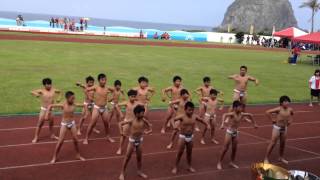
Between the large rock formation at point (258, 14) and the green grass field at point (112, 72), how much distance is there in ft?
419

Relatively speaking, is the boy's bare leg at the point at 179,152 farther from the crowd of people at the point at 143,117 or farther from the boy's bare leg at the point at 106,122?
the boy's bare leg at the point at 106,122

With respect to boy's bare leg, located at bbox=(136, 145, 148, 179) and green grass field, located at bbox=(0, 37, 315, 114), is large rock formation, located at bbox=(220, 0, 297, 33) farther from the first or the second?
boy's bare leg, located at bbox=(136, 145, 148, 179)

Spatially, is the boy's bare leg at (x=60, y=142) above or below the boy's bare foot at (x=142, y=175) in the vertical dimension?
above

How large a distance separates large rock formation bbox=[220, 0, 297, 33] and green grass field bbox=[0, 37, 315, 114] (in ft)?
419

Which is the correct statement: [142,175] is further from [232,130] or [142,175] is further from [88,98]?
[88,98]

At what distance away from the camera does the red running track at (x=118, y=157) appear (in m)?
9.37

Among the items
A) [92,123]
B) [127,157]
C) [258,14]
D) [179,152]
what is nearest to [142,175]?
[127,157]

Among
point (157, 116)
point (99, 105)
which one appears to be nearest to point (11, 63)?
point (157, 116)

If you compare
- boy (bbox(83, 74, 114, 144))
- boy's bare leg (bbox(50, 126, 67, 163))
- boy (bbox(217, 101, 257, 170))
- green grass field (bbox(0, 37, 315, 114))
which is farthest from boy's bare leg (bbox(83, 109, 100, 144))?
green grass field (bbox(0, 37, 315, 114))

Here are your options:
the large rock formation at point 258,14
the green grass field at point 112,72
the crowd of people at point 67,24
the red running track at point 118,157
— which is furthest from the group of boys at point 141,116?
the large rock formation at point 258,14

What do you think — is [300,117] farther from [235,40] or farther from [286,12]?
[286,12]

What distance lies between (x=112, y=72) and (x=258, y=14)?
14362 cm

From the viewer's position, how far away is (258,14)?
522 feet

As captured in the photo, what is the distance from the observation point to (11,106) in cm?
1473
